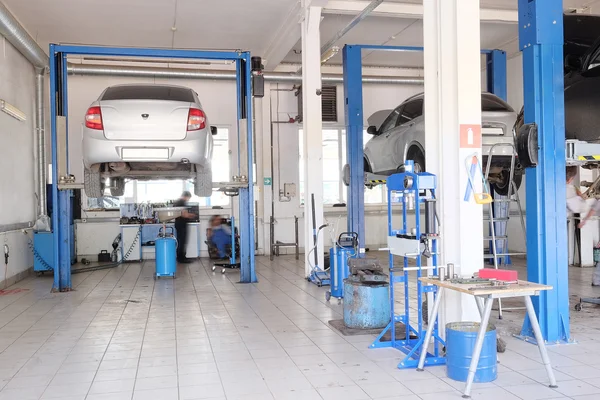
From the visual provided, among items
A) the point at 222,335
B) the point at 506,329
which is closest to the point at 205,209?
the point at 222,335

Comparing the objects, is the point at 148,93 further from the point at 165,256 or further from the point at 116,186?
the point at 165,256

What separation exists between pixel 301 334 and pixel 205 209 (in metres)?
7.41

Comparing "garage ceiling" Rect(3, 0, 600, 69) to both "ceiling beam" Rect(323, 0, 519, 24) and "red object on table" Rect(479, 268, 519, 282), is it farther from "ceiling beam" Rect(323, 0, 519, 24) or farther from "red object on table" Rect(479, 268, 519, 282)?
"red object on table" Rect(479, 268, 519, 282)

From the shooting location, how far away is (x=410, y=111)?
24.8ft

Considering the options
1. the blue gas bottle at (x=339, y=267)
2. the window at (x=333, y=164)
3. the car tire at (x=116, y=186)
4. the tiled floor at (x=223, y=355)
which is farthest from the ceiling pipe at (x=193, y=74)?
the blue gas bottle at (x=339, y=267)

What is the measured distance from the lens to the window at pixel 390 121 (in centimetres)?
800

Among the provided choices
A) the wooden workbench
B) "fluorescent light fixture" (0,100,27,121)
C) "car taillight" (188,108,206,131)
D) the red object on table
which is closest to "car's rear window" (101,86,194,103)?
"car taillight" (188,108,206,131)

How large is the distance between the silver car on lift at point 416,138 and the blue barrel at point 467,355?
7.88 feet

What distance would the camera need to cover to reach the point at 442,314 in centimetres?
434

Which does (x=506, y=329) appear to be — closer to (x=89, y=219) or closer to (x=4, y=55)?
(x=4, y=55)

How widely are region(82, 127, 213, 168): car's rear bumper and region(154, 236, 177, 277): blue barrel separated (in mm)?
2496

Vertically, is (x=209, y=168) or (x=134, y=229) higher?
(x=209, y=168)

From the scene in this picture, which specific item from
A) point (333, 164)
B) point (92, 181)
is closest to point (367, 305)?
point (92, 181)

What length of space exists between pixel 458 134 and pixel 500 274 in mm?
1231
